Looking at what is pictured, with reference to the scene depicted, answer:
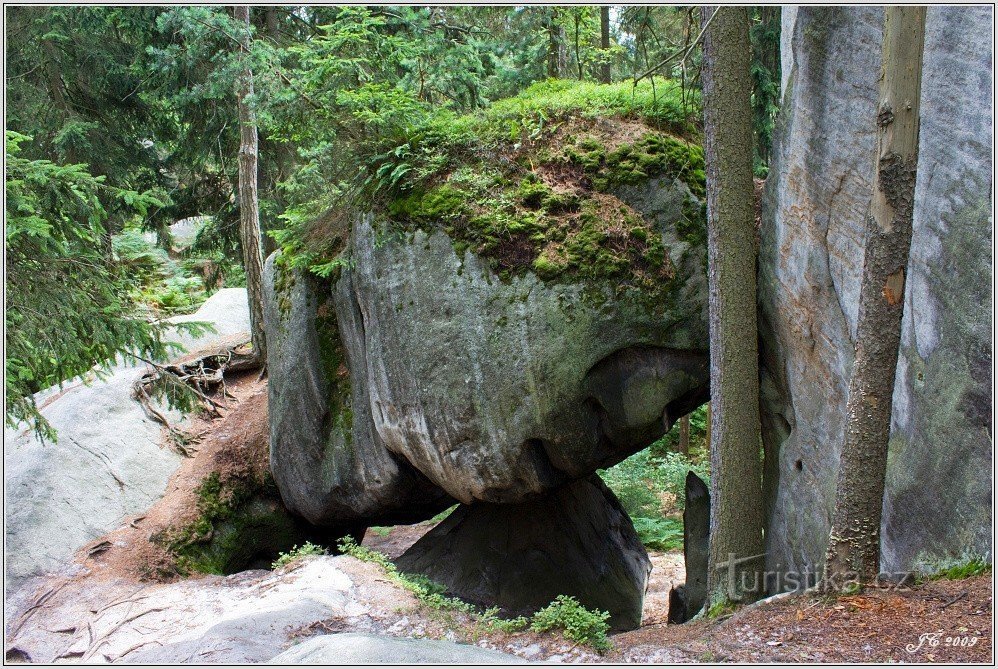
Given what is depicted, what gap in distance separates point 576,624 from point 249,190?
9.33 meters

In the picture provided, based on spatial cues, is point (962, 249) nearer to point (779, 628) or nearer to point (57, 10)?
point (779, 628)

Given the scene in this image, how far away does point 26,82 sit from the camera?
14805 mm

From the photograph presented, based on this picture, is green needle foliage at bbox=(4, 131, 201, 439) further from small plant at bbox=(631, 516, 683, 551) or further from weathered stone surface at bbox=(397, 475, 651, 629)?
small plant at bbox=(631, 516, 683, 551)

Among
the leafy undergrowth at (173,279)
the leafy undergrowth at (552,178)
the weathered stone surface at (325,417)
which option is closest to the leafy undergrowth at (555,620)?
the weathered stone surface at (325,417)

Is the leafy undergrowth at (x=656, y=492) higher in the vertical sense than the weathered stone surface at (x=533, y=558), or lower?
lower

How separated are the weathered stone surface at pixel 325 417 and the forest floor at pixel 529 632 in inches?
49.7

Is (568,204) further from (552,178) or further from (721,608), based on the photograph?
(721,608)

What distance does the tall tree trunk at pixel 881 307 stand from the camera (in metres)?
4.67

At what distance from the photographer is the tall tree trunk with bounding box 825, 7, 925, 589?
467cm

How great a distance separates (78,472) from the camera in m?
10.5

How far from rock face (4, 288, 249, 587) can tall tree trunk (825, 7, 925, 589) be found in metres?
8.11

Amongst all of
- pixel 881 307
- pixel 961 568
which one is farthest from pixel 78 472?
pixel 961 568

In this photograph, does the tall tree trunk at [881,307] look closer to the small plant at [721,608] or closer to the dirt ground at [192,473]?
the small plant at [721,608]

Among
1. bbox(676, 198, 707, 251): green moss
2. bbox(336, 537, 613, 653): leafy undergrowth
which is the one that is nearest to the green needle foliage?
bbox(336, 537, 613, 653): leafy undergrowth
